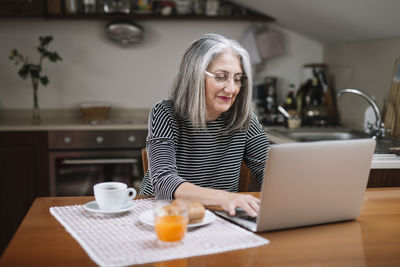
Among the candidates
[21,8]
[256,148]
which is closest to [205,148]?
[256,148]

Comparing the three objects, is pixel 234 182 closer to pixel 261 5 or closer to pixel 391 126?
pixel 391 126

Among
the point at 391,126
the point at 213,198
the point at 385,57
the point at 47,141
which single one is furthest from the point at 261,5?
the point at 213,198

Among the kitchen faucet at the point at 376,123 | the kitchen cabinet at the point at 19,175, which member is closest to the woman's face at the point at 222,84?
the kitchen faucet at the point at 376,123

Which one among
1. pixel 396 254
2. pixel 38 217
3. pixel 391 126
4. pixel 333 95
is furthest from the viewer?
pixel 333 95

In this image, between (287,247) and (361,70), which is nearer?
(287,247)

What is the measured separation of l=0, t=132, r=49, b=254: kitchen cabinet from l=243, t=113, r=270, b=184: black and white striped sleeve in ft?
6.43

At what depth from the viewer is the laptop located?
113 centimetres

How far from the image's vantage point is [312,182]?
3.89ft

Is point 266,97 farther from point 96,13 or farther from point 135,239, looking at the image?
point 135,239

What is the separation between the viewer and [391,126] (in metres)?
2.75

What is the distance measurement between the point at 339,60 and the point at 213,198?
2.58 metres

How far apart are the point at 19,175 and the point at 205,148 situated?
2.08 meters

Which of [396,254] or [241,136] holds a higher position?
[241,136]

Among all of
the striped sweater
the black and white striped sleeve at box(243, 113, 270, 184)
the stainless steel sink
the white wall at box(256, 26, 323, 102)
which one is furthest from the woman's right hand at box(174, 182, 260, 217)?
the white wall at box(256, 26, 323, 102)
